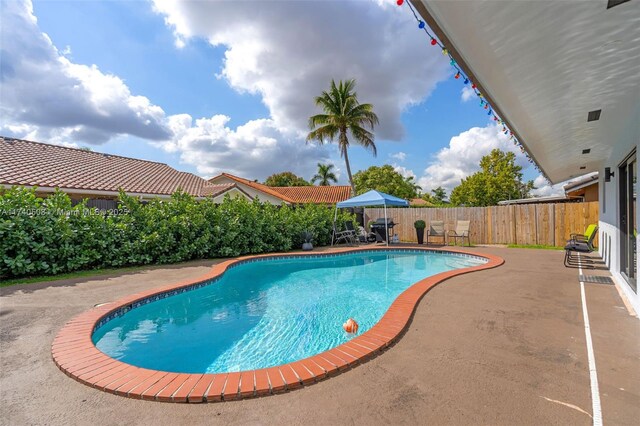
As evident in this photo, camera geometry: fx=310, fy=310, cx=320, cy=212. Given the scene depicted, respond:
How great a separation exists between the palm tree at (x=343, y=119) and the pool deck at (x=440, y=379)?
18.7 m

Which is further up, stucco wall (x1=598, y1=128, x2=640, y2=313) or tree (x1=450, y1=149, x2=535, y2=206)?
tree (x1=450, y1=149, x2=535, y2=206)

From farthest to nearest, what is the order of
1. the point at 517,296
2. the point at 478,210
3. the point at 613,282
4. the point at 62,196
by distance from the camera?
the point at 478,210, the point at 62,196, the point at 613,282, the point at 517,296

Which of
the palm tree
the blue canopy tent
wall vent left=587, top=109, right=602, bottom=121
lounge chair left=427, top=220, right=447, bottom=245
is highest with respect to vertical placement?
the palm tree

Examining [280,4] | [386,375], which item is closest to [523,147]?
[386,375]

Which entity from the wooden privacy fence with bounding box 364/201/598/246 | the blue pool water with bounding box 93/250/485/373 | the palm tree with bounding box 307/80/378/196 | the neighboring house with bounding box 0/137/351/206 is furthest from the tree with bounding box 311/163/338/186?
the blue pool water with bounding box 93/250/485/373

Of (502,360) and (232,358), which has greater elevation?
(502,360)

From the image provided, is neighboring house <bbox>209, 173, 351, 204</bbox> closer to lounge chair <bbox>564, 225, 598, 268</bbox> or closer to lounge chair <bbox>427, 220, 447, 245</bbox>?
lounge chair <bbox>427, 220, 447, 245</bbox>

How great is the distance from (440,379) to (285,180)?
45.3 m

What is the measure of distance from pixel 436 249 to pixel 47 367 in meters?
11.1

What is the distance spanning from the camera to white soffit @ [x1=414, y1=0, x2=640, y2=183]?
1.95 meters

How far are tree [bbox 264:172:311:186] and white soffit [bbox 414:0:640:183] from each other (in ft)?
142

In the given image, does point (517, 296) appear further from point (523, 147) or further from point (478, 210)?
point (478, 210)

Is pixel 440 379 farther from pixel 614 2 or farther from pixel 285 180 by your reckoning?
pixel 285 180

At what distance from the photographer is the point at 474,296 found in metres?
4.77
